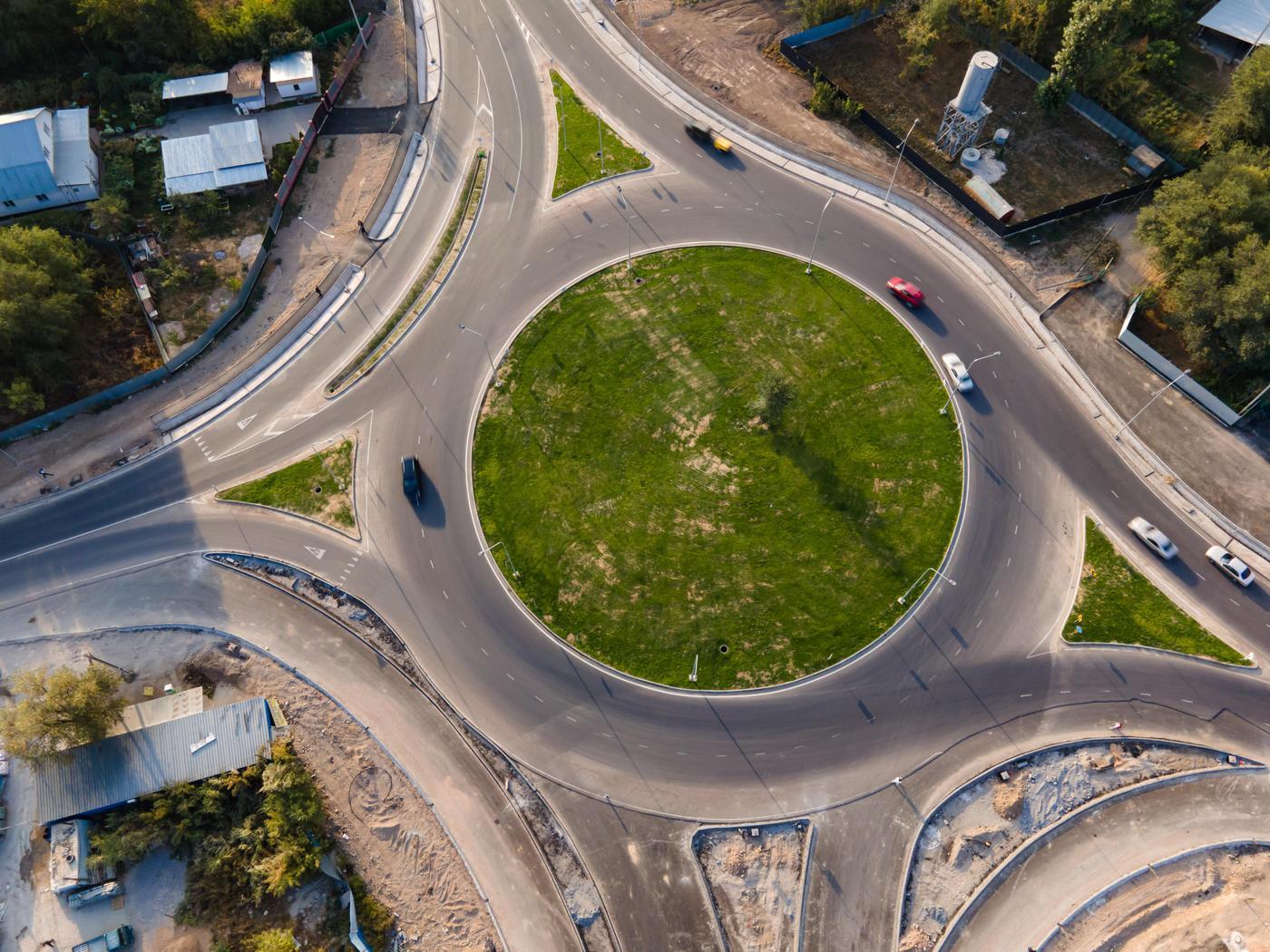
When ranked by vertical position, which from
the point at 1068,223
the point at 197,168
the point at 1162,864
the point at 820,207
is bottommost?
the point at 1162,864

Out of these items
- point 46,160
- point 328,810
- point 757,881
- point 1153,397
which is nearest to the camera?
point 757,881

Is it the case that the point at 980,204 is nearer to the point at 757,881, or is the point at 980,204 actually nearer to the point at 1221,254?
the point at 1221,254

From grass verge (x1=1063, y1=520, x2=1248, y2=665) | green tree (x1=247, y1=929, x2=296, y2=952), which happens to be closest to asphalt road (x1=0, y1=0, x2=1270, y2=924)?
grass verge (x1=1063, y1=520, x2=1248, y2=665)

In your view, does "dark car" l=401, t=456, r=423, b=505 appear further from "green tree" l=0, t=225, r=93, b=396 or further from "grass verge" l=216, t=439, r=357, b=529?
"green tree" l=0, t=225, r=93, b=396

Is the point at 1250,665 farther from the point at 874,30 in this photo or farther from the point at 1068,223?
the point at 874,30

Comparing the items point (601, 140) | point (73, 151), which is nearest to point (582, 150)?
point (601, 140)

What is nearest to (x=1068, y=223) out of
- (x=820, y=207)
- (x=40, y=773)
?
(x=820, y=207)

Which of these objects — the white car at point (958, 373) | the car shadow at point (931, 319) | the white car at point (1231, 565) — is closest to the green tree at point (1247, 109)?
the car shadow at point (931, 319)
